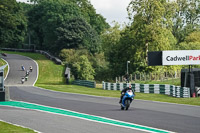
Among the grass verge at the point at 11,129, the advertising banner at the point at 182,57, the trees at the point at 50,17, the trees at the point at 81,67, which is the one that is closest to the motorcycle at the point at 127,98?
the grass verge at the point at 11,129

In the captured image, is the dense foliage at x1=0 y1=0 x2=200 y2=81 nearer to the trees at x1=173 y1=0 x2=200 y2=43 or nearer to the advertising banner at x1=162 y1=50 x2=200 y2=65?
the trees at x1=173 y1=0 x2=200 y2=43

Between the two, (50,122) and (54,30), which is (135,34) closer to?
(54,30)

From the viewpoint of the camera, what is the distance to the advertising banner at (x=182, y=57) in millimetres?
37125

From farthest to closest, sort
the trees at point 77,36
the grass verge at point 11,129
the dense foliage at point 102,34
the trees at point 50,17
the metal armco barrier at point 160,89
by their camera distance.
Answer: the trees at point 50,17 < the trees at point 77,36 < the dense foliage at point 102,34 < the metal armco barrier at point 160,89 < the grass verge at point 11,129

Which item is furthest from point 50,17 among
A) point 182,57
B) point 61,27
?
point 182,57

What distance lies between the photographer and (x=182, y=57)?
3728cm

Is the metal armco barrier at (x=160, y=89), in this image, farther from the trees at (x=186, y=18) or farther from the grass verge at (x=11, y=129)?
the trees at (x=186, y=18)

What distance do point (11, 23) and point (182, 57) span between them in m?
57.5

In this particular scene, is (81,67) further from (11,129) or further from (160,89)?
(11,129)

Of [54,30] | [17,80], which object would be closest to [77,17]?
[54,30]

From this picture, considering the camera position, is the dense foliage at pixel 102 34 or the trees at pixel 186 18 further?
the trees at pixel 186 18

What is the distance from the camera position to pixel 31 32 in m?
115

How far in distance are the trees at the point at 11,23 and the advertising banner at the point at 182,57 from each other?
5604 centimetres

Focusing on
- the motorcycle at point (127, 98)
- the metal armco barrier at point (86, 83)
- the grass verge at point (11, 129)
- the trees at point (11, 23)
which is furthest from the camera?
the trees at point (11, 23)
